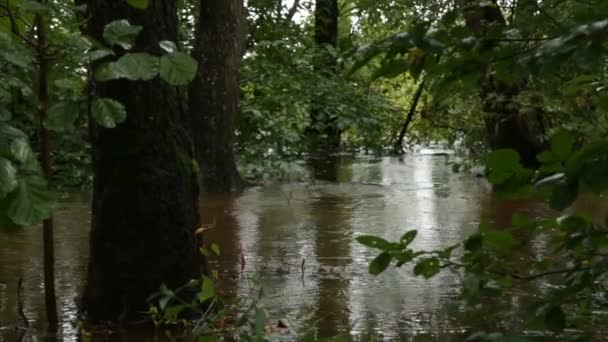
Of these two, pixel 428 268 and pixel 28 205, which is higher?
pixel 28 205

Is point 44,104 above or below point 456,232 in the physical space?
above

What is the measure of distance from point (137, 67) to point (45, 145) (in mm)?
2304

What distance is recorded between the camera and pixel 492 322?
5301mm

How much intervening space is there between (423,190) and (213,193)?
2.93 meters

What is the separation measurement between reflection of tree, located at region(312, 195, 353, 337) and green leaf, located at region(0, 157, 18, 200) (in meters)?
2.92

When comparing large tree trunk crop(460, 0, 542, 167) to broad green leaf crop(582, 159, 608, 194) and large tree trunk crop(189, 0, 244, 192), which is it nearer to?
large tree trunk crop(189, 0, 244, 192)

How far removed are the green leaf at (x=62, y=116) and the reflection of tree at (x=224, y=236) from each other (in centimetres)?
204

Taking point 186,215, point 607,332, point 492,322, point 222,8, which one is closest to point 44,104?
point 186,215

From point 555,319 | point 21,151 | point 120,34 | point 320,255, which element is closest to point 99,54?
point 120,34

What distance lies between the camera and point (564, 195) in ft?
7.05

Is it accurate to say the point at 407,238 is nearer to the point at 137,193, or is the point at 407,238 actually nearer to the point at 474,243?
the point at 474,243

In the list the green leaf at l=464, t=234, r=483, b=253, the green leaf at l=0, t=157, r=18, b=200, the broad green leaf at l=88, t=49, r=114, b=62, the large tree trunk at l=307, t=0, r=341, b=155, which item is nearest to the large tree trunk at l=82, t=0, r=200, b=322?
the broad green leaf at l=88, t=49, r=114, b=62

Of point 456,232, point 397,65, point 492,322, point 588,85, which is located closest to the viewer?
point 397,65

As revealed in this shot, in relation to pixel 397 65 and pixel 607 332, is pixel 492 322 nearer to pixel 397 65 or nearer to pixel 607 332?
pixel 607 332
